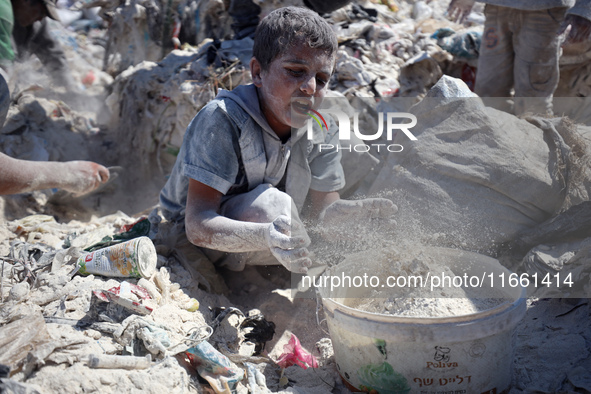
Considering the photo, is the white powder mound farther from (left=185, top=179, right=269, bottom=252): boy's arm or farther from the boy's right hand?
(left=185, top=179, right=269, bottom=252): boy's arm

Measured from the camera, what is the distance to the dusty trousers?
3086 millimetres

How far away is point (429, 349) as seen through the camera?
1.44 meters

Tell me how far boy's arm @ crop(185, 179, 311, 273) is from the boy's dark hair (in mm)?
631

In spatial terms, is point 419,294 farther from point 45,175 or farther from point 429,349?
point 45,175

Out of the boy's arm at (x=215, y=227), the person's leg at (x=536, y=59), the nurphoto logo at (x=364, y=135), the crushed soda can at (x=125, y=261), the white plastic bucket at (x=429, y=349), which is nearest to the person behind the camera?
the white plastic bucket at (x=429, y=349)

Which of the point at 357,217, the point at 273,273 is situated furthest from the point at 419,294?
the point at 273,273

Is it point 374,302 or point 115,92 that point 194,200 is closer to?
point 374,302

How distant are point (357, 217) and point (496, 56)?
211cm

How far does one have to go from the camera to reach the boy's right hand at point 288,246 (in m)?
1.59

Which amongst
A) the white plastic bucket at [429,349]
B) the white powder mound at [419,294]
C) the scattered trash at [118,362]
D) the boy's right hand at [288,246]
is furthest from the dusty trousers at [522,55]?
the scattered trash at [118,362]

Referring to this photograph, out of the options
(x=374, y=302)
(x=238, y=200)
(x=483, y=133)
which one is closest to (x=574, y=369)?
(x=374, y=302)

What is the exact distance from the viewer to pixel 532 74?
3205mm

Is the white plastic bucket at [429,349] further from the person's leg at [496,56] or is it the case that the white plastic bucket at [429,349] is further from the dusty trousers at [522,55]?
the person's leg at [496,56]

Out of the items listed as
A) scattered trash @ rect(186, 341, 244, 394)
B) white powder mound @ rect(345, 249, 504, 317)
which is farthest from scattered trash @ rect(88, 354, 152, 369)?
white powder mound @ rect(345, 249, 504, 317)
